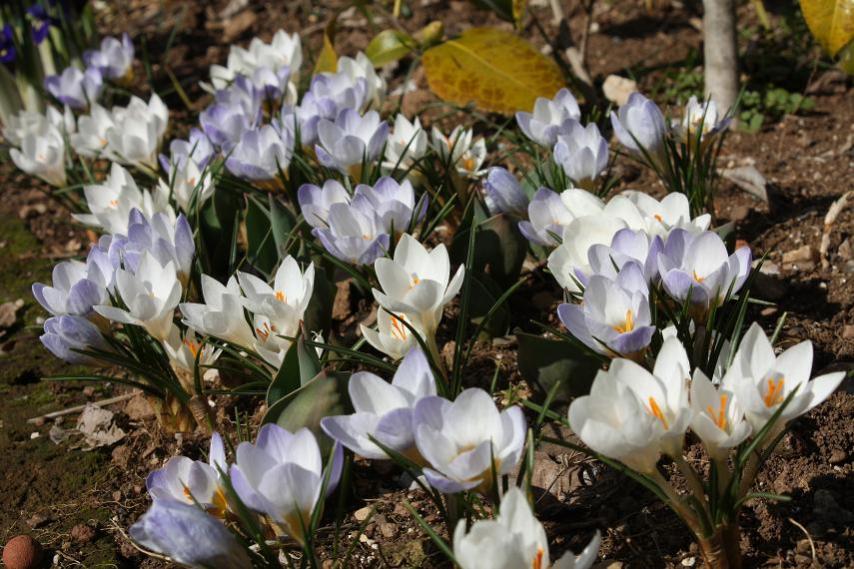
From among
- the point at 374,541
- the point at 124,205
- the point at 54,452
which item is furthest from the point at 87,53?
the point at 374,541

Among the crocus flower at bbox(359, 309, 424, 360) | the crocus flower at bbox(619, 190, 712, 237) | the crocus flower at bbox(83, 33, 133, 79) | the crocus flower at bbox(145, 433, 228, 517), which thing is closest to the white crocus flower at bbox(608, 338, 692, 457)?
the crocus flower at bbox(619, 190, 712, 237)

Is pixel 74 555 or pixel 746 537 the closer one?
pixel 746 537

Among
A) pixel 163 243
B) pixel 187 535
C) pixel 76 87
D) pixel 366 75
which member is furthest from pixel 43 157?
pixel 187 535

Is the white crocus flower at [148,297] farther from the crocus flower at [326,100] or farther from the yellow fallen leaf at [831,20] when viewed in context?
the yellow fallen leaf at [831,20]

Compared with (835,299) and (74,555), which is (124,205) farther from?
(835,299)

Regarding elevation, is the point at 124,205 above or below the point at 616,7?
above

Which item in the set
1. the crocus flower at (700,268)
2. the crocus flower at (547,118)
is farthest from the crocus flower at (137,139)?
the crocus flower at (700,268)
